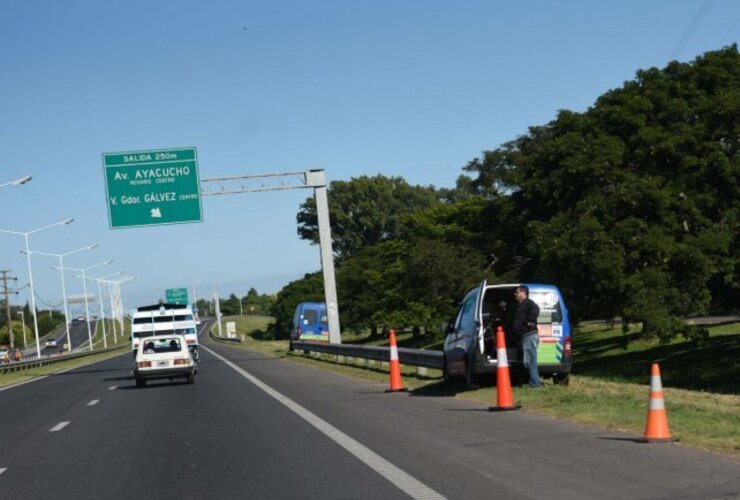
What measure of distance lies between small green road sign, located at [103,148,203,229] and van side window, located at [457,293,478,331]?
2107 cm

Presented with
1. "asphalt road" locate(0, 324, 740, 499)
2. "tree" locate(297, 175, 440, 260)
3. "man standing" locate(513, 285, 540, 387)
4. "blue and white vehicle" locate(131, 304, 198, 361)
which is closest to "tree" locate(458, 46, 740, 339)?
"asphalt road" locate(0, 324, 740, 499)

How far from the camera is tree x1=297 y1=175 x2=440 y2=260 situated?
389 ft

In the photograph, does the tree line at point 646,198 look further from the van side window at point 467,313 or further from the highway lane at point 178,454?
the highway lane at point 178,454

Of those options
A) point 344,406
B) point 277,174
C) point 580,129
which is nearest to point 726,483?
point 344,406

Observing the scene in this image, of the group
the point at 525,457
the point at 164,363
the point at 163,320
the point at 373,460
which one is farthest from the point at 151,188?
the point at 525,457

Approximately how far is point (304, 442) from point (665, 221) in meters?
21.8

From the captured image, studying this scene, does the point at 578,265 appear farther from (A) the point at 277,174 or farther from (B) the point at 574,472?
(B) the point at 574,472

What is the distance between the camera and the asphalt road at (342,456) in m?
8.73

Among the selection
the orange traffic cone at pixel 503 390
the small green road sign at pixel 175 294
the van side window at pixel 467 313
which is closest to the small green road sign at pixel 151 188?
the van side window at pixel 467 313

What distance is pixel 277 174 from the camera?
129 ft

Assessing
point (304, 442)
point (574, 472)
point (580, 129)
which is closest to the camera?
point (574, 472)

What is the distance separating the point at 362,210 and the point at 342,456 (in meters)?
108

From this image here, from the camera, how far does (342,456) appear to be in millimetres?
11109

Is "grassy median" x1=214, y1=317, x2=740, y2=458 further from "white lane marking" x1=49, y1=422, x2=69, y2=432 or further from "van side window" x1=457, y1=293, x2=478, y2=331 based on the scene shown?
"white lane marking" x1=49, y1=422, x2=69, y2=432
